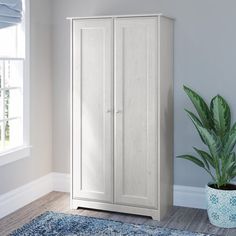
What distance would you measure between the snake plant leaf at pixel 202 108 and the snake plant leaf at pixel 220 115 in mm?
59

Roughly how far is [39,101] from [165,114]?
1.34 m

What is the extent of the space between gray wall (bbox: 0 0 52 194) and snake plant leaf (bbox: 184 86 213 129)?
1570 millimetres

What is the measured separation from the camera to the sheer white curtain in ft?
12.6

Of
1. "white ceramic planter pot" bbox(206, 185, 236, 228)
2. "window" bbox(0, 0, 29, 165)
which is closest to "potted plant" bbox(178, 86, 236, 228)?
"white ceramic planter pot" bbox(206, 185, 236, 228)

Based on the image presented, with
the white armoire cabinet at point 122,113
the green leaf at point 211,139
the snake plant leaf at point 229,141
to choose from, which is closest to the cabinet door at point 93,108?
the white armoire cabinet at point 122,113

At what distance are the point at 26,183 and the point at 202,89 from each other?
1913mm

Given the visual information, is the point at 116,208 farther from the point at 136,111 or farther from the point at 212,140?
the point at 212,140

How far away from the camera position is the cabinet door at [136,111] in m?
3.93

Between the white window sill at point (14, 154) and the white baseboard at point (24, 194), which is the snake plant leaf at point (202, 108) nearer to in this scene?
the white window sill at point (14, 154)

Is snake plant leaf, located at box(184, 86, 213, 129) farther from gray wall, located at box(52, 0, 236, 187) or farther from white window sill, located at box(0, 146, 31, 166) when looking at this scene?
white window sill, located at box(0, 146, 31, 166)

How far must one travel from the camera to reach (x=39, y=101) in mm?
4645

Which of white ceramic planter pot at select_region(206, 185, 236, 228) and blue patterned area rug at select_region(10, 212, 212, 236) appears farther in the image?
white ceramic planter pot at select_region(206, 185, 236, 228)

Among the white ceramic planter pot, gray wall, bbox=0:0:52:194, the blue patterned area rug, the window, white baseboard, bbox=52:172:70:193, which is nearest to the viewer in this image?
the blue patterned area rug

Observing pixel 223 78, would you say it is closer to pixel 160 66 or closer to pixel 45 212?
pixel 160 66
